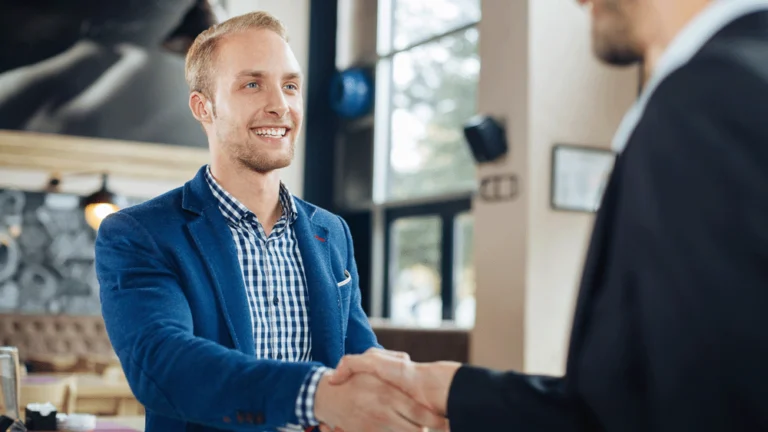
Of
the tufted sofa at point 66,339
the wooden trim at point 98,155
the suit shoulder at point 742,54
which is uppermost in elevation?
the wooden trim at point 98,155

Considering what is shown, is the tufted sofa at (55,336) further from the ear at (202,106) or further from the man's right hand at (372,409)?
the man's right hand at (372,409)

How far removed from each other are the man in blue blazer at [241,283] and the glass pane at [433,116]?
4.83m

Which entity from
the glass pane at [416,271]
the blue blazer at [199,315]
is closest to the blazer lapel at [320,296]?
the blue blazer at [199,315]

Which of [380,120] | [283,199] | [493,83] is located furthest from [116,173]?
[283,199]

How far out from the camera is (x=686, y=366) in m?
0.72

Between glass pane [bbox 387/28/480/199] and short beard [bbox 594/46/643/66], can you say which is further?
glass pane [bbox 387/28/480/199]

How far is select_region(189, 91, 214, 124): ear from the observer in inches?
64.8

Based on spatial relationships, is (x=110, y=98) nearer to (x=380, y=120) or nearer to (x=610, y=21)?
(x=380, y=120)

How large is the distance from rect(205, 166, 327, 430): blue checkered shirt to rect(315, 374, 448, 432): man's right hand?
22cm

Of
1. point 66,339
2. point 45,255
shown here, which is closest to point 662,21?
point 66,339

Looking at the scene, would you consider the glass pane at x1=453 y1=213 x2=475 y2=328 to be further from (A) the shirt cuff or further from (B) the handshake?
(A) the shirt cuff

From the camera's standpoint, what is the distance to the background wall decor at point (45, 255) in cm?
717

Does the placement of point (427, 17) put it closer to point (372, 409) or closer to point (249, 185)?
point (249, 185)

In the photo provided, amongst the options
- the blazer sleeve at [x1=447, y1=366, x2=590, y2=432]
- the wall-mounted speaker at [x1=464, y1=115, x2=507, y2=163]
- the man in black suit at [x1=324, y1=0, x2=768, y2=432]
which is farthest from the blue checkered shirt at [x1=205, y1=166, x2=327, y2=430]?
the wall-mounted speaker at [x1=464, y1=115, x2=507, y2=163]
